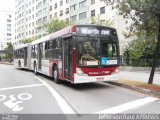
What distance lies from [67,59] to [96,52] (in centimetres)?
167

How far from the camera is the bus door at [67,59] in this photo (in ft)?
44.9

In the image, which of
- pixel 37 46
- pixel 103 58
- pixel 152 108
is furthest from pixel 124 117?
pixel 37 46

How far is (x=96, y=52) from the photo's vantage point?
13414 millimetres

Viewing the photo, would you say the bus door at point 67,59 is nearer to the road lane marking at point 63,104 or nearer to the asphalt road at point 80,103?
the asphalt road at point 80,103

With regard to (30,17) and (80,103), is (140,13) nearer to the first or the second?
(80,103)

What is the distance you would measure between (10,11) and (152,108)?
163m

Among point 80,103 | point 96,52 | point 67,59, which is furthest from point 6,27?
point 80,103

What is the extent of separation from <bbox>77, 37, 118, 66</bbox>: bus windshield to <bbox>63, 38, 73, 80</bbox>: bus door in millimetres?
633

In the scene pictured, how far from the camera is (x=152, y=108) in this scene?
8.83m

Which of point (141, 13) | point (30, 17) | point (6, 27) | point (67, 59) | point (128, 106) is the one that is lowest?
point (128, 106)

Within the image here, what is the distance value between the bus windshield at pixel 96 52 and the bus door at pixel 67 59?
24.9 inches

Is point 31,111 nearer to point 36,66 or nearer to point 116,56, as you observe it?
point 116,56

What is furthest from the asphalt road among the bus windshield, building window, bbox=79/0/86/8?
building window, bbox=79/0/86/8

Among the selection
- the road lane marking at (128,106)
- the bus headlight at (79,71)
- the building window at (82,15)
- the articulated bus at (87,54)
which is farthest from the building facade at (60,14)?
the road lane marking at (128,106)
